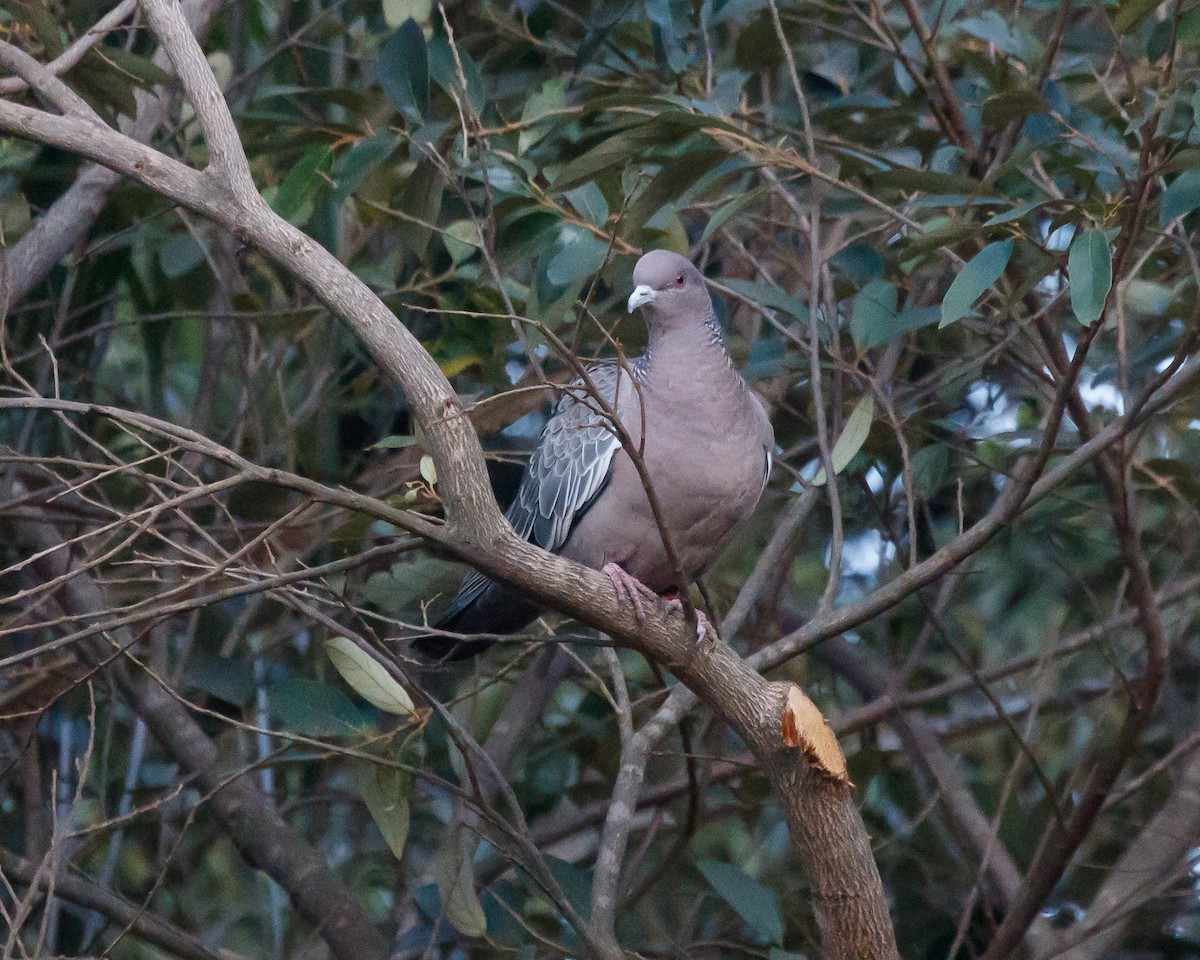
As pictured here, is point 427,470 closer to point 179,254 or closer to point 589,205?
point 589,205

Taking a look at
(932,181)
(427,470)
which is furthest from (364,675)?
(932,181)

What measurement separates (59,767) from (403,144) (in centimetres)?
226

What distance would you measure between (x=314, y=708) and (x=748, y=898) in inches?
41.7

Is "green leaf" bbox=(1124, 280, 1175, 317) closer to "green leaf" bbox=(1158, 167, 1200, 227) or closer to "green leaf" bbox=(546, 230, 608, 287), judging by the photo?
"green leaf" bbox=(1158, 167, 1200, 227)

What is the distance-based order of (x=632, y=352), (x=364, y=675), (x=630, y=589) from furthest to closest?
(x=632, y=352)
(x=364, y=675)
(x=630, y=589)

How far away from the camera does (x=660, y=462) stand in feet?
10.1

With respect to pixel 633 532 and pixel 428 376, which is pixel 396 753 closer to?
pixel 633 532

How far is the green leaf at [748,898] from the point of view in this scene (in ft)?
10.3

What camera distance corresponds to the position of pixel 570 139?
3.61 metres

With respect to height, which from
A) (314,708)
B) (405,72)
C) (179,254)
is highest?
(405,72)

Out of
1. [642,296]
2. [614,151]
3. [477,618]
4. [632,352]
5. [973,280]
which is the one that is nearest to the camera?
[973,280]

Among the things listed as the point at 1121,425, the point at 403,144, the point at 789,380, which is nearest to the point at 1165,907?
the point at 789,380

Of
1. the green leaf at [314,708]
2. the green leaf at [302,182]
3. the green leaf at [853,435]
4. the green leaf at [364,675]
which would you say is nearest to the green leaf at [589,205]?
the green leaf at [302,182]

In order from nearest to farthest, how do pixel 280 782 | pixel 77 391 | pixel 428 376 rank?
1. pixel 428 376
2. pixel 77 391
3. pixel 280 782
